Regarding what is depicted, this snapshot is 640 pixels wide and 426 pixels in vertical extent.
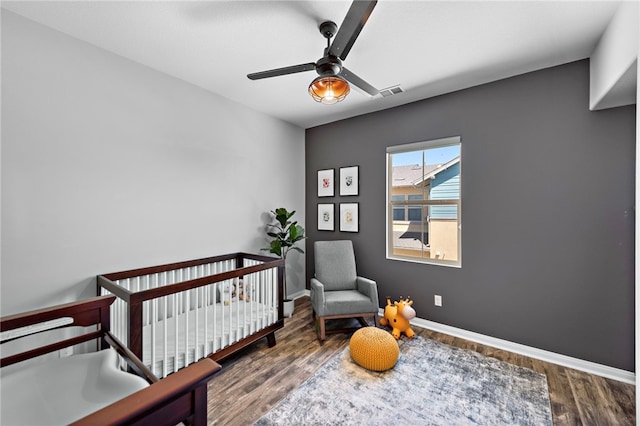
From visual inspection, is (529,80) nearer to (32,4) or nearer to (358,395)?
(358,395)

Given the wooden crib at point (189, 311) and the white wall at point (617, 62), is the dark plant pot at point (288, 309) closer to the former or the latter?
the wooden crib at point (189, 311)

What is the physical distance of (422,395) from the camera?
1.94 metres

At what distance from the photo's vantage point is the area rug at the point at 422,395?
5.68 ft

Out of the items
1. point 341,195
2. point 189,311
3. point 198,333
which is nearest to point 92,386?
point 198,333

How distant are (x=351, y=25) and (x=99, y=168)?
216 cm

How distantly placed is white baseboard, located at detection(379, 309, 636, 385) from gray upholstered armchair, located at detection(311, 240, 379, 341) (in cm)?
70

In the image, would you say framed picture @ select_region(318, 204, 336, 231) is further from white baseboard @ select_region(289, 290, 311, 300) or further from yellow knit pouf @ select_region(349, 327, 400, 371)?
yellow knit pouf @ select_region(349, 327, 400, 371)

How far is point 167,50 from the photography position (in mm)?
2191

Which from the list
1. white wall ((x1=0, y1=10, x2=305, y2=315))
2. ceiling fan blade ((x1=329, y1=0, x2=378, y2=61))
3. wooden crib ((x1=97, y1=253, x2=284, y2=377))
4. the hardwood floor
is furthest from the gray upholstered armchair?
ceiling fan blade ((x1=329, y1=0, x2=378, y2=61))

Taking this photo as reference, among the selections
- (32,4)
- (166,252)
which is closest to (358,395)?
(166,252)

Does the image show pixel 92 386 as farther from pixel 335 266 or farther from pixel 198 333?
pixel 335 266

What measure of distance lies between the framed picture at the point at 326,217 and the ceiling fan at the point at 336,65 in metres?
2.01

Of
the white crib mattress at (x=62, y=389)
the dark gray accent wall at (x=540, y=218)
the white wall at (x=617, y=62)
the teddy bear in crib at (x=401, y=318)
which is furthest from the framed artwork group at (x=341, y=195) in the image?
the white crib mattress at (x=62, y=389)

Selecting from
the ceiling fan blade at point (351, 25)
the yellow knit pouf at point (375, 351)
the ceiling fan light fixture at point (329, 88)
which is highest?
the ceiling fan blade at point (351, 25)
